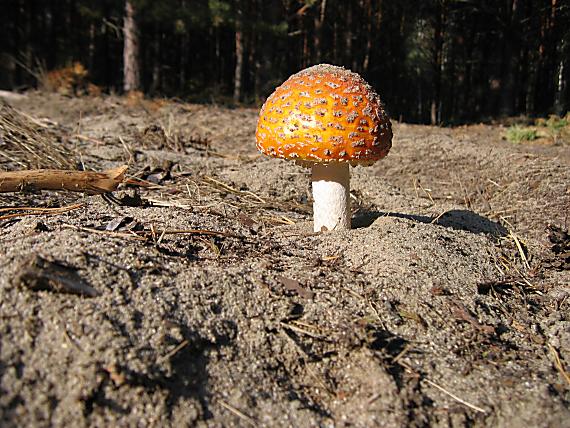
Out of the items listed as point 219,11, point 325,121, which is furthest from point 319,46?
point 325,121

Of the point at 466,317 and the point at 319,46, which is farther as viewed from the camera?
the point at 319,46

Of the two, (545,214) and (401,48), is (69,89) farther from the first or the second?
(401,48)

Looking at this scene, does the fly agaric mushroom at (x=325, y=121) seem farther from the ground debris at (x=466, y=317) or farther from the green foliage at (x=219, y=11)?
the green foliage at (x=219, y=11)

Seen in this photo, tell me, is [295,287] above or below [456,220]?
below

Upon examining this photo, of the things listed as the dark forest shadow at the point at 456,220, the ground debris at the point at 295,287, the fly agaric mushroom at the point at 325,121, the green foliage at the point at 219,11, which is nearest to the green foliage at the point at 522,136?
the dark forest shadow at the point at 456,220

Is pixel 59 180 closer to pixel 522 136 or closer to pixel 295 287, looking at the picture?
pixel 295 287

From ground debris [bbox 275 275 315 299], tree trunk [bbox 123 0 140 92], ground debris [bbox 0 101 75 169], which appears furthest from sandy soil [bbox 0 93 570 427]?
tree trunk [bbox 123 0 140 92]
